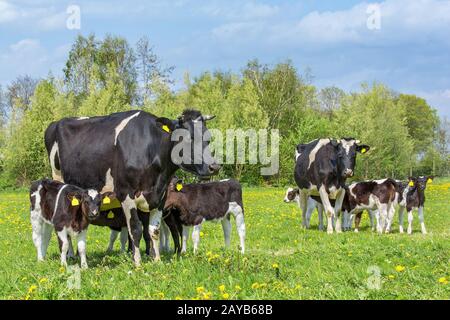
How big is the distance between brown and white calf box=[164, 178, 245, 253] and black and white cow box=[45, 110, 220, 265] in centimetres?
243

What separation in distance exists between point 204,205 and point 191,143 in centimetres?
354

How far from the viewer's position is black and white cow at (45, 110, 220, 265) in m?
10.5

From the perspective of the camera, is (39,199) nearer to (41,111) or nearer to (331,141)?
(331,141)

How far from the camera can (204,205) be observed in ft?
45.7

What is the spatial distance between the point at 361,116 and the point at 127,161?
53030mm

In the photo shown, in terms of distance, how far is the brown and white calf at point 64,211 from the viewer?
11.1 m

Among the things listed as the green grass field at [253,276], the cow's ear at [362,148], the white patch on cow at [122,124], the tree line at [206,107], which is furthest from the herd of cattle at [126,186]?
the tree line at [206,107]

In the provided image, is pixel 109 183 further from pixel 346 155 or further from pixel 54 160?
pixel 346 155

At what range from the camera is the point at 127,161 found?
34.3 feet

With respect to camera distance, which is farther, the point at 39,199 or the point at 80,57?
the point at 80,57

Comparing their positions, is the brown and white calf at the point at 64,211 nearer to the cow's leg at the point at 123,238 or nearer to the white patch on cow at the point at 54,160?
the white patch on cow at the point at 54,160

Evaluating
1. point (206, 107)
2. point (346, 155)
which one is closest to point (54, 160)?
point (346, 155)

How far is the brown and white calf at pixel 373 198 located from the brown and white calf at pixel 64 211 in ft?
35.3
